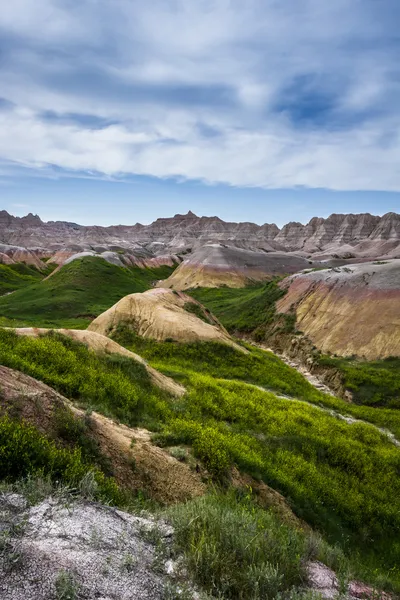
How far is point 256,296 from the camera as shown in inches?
1937

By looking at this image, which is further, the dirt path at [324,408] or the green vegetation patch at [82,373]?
the dirt path at [324,408]

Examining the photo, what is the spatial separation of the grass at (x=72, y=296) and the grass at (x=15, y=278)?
8994mm

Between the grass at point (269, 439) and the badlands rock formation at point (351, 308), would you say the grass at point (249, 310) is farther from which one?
the grass at point (269, 439)

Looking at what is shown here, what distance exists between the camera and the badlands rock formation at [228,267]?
76438 millimetres

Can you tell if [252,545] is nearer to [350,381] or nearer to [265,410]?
[265,410]

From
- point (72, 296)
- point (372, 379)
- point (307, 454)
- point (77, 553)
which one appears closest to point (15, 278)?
point (72, 296)

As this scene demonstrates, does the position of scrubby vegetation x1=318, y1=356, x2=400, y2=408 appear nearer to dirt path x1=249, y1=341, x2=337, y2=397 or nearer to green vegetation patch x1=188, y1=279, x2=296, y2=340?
dirt path x1=249, y1=341, x2=337, y2=397

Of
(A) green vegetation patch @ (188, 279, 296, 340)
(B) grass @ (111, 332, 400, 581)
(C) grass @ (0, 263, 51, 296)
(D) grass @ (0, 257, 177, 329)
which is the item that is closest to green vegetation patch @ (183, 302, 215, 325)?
(A) green vegetation patch @ (188, 279, 296, 340)

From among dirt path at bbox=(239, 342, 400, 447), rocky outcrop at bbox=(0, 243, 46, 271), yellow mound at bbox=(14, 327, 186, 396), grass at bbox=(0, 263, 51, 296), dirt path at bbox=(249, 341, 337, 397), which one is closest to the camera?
yellow mound at bbox=(14, 327, 186, 396)

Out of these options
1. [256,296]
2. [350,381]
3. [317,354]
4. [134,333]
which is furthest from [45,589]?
[256,296]

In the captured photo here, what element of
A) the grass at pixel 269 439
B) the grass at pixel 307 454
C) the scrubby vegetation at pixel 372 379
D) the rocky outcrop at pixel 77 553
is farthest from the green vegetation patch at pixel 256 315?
the rocky outcrop at pixel 77 553

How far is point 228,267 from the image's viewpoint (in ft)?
260

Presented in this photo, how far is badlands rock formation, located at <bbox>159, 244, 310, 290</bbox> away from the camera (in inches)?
3009

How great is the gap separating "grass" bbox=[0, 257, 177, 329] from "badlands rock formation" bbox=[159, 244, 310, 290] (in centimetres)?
1291
